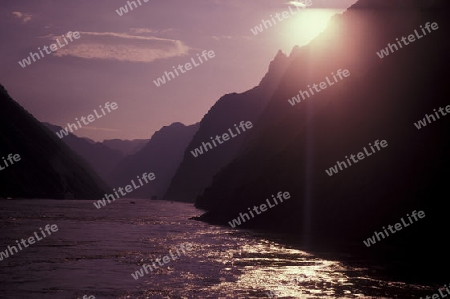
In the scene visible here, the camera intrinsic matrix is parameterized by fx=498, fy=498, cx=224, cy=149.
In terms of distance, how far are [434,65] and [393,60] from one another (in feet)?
24.4

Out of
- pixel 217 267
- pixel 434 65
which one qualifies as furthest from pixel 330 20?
pixel 217 267

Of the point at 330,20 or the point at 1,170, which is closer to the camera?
the point at 330,20

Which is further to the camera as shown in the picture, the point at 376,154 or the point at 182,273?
the point at 376,154

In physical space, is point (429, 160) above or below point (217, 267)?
below

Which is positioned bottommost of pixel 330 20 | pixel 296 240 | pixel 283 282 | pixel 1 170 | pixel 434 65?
pixel 296 240

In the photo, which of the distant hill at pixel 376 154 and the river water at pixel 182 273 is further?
the distant hill at pixel 376 154

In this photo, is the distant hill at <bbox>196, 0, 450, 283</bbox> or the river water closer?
the river water

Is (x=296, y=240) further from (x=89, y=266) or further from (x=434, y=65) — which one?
(x=89, y=266)

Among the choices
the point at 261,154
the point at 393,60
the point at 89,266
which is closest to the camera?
the point at 89,266

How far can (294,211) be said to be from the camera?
8056 cm

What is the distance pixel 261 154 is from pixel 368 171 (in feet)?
192

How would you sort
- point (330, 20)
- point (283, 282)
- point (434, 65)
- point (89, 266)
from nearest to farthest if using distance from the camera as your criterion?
point (283, 282) < point (89, 266) < point (434, 65) < point (330, 20)

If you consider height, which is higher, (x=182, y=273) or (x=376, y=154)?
(x=182, y=273)

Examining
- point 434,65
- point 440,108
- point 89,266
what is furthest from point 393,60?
point 89,266
